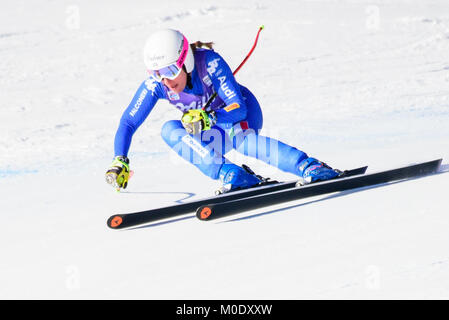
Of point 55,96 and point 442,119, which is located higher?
point 55,96

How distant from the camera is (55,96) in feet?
36.2

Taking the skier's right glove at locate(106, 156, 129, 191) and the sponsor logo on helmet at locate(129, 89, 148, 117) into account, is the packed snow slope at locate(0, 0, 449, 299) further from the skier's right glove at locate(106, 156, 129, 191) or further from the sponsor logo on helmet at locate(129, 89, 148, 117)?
the sponsor logo on helmet at locate(129, 89, 148, 117)

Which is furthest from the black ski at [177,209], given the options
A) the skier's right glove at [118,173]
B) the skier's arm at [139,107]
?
the skier's arm at [139,107]

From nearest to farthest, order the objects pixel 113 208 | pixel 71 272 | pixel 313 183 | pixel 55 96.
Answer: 1. pixel 71 272
2. pixel 313 183
3. pixel 113 208
4. pixel 55 96

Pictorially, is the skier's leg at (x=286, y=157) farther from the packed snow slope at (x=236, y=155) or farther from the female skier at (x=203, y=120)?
the packed snow slope at (x=236, y=155)

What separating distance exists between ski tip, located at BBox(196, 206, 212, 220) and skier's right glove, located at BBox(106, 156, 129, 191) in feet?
1.93

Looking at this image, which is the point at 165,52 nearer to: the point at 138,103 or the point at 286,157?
the point at 138,103

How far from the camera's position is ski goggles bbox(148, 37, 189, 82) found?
456 centimetres

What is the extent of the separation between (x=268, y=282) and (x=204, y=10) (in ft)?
47.7

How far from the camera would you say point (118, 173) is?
437 cm

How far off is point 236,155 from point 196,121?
2.79 metres

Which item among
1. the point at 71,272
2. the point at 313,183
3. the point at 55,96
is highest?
the point at 55,96

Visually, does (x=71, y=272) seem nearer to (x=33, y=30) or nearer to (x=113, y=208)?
(x=113, y=208)

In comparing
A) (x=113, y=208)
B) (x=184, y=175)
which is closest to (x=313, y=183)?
(x=113, y=208)
